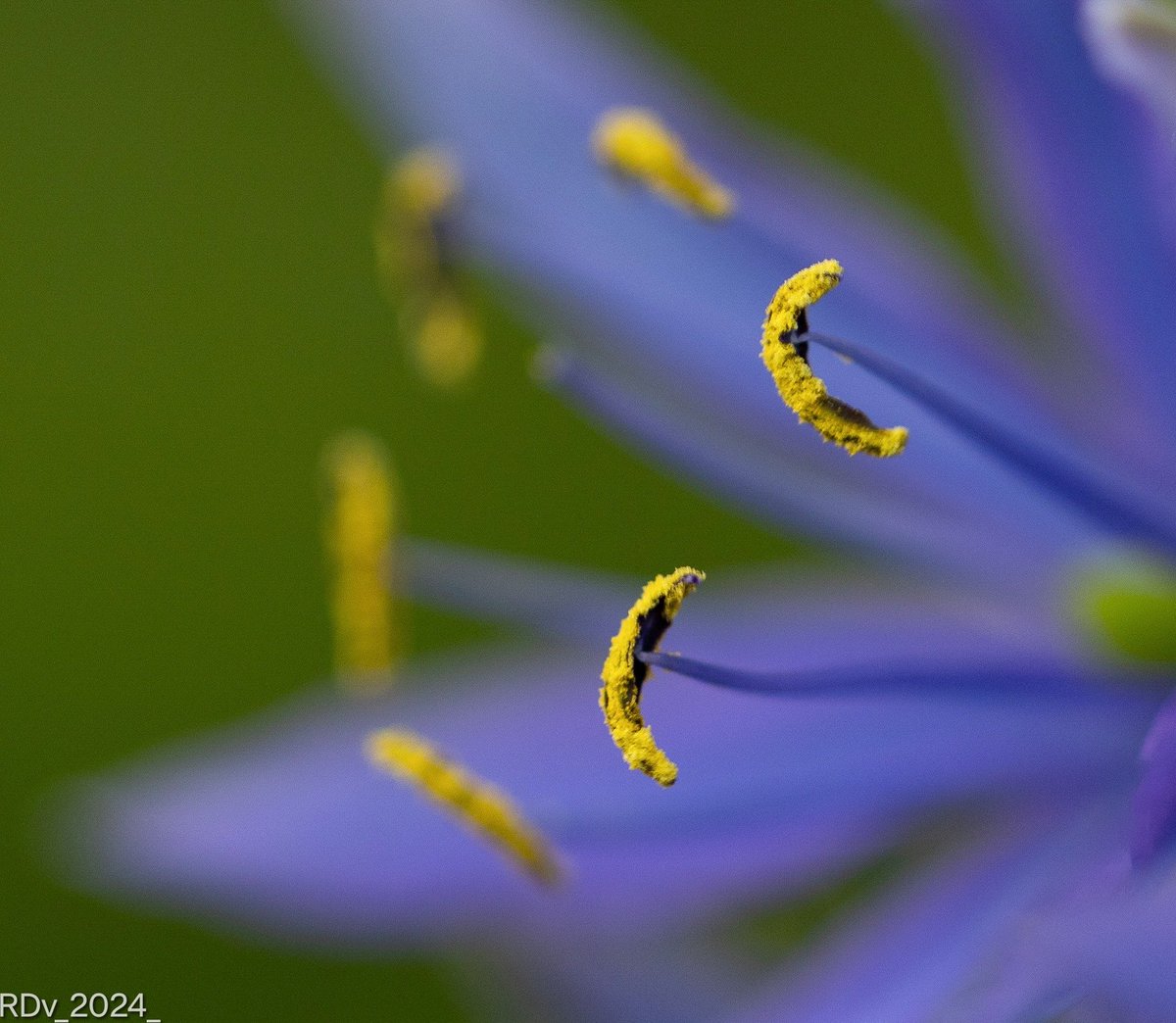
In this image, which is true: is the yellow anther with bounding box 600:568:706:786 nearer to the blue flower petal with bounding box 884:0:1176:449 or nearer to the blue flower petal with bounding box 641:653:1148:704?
the blue flower petal with bounding box 641:653:1148:704

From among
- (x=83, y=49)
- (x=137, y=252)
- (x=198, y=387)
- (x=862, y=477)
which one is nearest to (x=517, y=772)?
(x=862, y=477)

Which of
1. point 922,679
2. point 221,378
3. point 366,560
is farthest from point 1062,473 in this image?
point 221,378

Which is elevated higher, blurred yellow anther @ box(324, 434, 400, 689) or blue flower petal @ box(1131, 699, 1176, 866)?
blurred yellow anther @ box(324, 434, 400, 689)

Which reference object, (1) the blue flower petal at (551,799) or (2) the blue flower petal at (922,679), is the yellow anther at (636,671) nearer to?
(2) the blue flower petal at (922,679)

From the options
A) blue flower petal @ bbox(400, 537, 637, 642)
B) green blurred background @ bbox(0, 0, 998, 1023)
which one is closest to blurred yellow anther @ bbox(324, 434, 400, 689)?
blue flower petal @ bbox(400, 537, 637, 642)

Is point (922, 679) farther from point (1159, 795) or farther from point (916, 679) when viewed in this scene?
point (1159, 795)

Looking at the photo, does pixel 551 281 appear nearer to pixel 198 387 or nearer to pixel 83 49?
pixel 198 387
